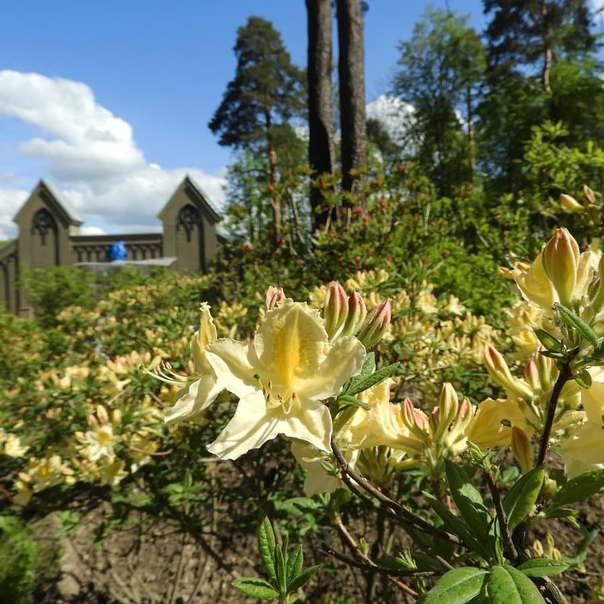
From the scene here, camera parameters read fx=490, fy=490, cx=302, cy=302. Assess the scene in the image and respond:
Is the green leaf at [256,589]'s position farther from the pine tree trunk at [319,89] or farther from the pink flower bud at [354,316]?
the pine tree trunk at [319,89]

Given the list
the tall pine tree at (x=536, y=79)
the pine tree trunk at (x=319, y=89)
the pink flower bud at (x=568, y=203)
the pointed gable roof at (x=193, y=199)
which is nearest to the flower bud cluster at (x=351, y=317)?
the pink flower bud at (x=568, y=203)

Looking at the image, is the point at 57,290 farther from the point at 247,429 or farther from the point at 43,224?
the point at 247,429

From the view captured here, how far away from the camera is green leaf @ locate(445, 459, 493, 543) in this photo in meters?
0.59

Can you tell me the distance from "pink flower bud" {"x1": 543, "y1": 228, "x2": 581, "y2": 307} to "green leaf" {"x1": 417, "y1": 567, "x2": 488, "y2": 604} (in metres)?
0.34

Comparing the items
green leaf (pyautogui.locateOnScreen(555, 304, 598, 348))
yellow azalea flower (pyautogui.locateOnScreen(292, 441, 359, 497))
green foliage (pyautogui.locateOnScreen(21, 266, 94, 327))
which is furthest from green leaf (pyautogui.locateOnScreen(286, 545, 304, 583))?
green foliage (pyautogui.locateOnScreen(21, 266, 94, 327))

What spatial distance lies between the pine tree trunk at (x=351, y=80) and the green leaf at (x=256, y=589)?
4.64 metres

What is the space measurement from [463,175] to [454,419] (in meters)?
17.8

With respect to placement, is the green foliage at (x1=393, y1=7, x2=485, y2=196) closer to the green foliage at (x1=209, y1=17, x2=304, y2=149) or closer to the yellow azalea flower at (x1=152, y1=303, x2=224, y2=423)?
the green foliage at (x1=209, y1=17, x2=304, y2=149)

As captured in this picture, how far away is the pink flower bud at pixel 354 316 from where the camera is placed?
660 mm

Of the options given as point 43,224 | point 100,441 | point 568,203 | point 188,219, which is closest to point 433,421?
point 568,203

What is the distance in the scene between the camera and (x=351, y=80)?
16.9 feet

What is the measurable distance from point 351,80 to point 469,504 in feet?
17.1

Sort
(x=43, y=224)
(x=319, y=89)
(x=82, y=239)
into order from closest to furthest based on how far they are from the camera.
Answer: (x=319, y=89)
(x=82, y=239)
(x=43, y=224)

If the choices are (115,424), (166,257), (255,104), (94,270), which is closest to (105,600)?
(115,424)
